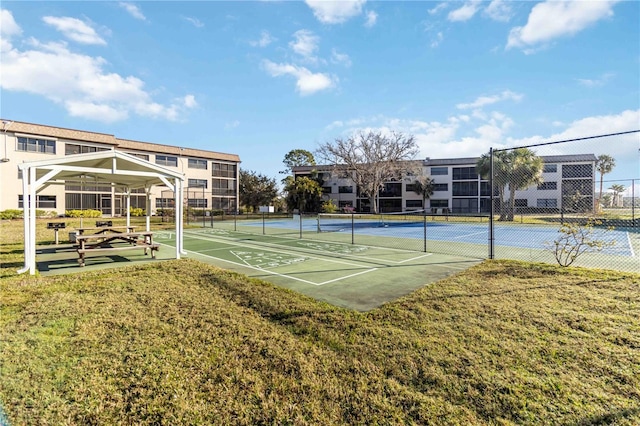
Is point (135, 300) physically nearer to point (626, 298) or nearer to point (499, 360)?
point (499, 360)

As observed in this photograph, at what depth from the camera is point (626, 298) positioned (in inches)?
208

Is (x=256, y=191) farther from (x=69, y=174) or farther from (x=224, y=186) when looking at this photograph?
(x=69, y=174)

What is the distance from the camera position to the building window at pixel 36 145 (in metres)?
34.2

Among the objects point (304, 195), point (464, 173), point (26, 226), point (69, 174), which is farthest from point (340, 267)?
point (464, 173)

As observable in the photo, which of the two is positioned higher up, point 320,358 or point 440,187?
point 440,187

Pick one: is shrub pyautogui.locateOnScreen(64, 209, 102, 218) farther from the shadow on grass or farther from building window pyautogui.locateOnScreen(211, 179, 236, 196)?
the shadow on grass

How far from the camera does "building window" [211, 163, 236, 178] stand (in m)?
52.2

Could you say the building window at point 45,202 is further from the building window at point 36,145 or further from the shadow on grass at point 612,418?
the shadow on grass at point 612,418

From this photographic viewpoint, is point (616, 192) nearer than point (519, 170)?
Yes

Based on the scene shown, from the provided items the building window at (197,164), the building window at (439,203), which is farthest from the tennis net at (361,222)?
the building window at (197,164)

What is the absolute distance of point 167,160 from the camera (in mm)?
46844

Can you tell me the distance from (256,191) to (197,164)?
1110 cm

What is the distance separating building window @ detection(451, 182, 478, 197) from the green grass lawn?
47752mm

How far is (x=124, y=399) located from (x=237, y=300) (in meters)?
2.77
